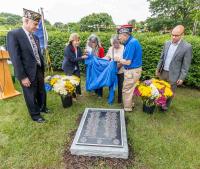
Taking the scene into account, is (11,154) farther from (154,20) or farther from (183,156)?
(154,20)

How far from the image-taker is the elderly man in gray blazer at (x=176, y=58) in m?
3.73

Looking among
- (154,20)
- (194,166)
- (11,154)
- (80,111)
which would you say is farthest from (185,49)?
(154,20)

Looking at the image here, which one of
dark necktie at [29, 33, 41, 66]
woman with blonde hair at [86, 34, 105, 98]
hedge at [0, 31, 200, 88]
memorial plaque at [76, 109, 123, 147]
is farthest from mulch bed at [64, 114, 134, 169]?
hedge at [0, 31, 200, 88]

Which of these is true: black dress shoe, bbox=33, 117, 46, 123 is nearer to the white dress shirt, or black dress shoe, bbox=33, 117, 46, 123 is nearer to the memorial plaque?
the memorial plaque

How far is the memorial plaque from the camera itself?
2979 mm

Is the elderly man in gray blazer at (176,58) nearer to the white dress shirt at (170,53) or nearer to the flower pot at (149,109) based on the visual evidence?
the white dress shirt at (170,53)

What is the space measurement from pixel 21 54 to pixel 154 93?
2637 mm

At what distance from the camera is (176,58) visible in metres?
3.84

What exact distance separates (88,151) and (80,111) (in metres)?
1.59

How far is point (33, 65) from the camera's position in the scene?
11.6 ft

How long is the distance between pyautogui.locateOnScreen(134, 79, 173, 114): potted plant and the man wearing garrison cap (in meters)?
0.25

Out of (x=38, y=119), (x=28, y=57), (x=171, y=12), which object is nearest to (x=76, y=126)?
(x=38, y=119)

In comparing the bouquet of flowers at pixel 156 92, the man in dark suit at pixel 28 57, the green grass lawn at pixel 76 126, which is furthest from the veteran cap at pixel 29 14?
the bouquet of flowers at pixel 156 92

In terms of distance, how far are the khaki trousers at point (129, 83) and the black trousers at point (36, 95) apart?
1.74 metres
